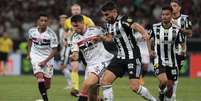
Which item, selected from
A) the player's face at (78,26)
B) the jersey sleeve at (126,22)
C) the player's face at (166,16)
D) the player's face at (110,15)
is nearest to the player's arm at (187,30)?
the player's face at (166,16)

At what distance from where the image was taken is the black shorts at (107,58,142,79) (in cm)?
1357

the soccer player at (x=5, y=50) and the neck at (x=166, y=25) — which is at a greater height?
the neck at (x=166, y=25)

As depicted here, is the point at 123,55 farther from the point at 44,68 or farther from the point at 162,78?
the point at 44,68

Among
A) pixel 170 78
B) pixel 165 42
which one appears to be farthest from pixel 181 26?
pixel 170 78

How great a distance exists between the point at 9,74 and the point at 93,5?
5666 millimetres

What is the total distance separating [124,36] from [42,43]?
11.0 feet

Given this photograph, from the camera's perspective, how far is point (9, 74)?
106 ft

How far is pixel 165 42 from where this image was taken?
1486 centimetres

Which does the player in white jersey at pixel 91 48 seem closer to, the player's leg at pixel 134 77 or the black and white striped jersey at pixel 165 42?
the player's leg at pixel 134 77

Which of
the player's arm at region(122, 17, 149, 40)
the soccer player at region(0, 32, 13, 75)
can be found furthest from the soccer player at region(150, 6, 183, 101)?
the soccer player at region(0, 32, 13, 75)

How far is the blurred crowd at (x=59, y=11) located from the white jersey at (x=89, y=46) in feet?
63.5

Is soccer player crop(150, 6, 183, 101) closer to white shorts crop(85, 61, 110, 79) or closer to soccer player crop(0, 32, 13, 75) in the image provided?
white shorts crop(85, 61, 110, 79)

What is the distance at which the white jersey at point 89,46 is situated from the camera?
13.3 meters

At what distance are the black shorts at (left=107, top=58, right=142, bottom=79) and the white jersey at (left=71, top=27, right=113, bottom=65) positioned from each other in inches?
11.5
